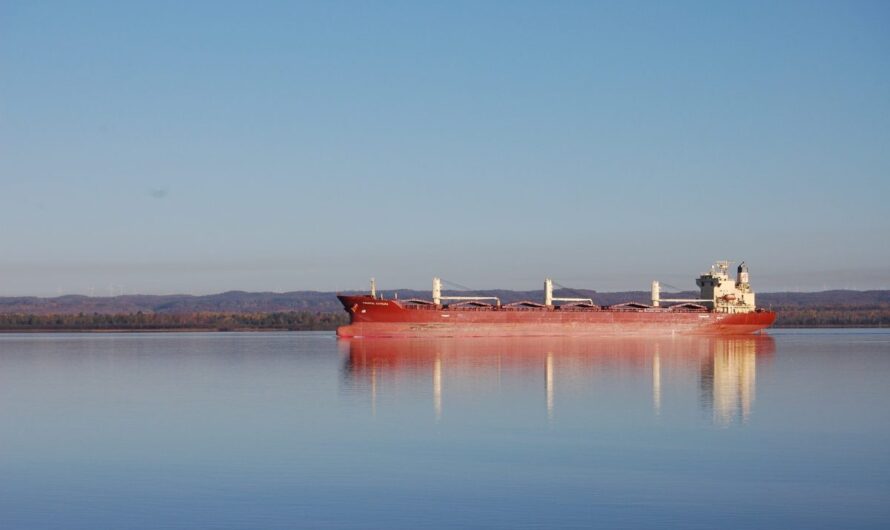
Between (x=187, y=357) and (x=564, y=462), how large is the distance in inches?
1156

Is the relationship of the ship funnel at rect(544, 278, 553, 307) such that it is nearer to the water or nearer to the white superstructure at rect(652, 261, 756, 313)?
the white superstructure at rect(652, 261, 756, 313)

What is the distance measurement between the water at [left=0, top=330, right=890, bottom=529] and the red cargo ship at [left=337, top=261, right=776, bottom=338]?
2262cm

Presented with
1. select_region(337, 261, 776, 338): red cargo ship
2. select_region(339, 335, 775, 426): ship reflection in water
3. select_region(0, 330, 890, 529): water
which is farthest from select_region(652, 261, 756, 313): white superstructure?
select_region(0, 330, 890, 529): water

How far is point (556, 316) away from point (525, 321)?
6.11 feet

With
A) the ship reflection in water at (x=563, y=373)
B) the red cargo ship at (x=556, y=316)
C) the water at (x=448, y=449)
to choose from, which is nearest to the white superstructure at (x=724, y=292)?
the red cargo ship at (x=556, y=316)

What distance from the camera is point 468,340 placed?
54.9m

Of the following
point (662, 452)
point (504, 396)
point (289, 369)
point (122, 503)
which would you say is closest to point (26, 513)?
point (122, 503)

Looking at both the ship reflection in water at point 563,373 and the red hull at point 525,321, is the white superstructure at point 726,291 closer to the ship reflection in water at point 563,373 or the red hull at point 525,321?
the red hull at point 525,321

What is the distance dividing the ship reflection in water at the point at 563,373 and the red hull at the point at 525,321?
6933mm

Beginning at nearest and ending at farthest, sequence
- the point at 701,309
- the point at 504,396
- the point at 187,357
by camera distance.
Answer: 1. the point at 504,396
2. the point at 187,357
3. the point at 701,309

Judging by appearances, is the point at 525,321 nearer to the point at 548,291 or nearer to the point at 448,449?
the point at 548,291

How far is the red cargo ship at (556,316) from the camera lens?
53906mm

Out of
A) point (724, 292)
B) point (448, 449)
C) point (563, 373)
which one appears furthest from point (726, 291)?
point (448, 449)

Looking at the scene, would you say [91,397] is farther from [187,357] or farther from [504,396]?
[187,357]
